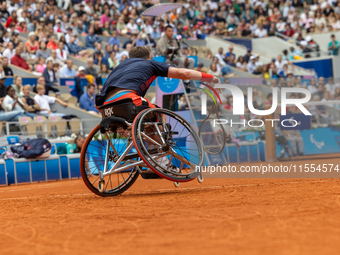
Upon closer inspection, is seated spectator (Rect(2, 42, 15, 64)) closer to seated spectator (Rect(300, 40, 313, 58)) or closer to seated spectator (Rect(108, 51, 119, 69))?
seated spectator (Rect(108, 51, 119, 69))

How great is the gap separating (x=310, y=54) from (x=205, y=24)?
18.4ft

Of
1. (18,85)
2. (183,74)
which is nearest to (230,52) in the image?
(18,85)

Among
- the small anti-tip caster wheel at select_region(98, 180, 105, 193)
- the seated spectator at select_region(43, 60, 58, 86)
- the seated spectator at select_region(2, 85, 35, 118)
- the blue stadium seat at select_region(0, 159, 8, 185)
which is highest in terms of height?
the seated spectator at select_region(43, 60, 58, 86)

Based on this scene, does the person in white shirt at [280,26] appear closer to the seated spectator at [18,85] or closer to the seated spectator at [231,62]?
the seated spectator at [231,62]

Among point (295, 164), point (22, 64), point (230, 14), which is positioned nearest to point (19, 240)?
point (295, 164)

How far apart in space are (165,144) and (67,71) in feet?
35.4

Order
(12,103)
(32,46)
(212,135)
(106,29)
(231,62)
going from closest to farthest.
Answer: (212,135)
(12,103)
(32,46)
(106,29)
(231,62)

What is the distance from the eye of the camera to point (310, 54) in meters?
23.6

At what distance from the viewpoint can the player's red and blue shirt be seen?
218 inches

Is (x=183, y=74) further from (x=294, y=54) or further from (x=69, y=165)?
(x=294, y=54)

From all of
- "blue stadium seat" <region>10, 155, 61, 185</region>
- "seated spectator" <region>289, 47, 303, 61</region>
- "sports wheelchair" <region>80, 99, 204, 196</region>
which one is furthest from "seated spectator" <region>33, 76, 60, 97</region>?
"seated spectator" <region>289, 47, 303, 61</region>

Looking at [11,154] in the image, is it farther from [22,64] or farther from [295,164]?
[295,164]

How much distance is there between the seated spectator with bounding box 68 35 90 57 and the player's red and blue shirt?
1228cm

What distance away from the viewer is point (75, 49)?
17.6 meters
